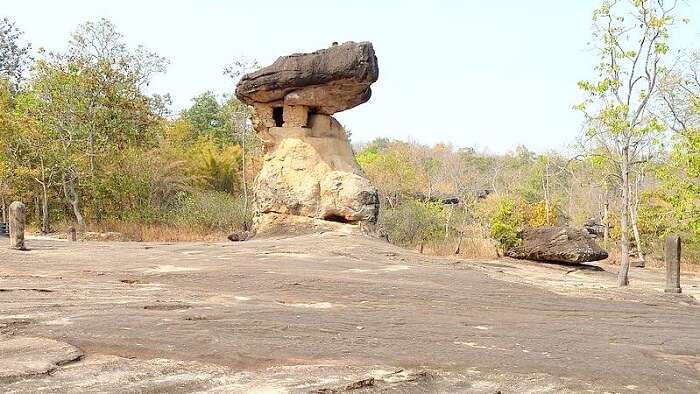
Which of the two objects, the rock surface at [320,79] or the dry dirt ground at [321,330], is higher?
the rock surface at [320,79]

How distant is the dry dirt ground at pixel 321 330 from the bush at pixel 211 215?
11453 mm

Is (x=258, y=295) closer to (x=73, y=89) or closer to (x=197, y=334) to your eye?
(x=197, y=334)

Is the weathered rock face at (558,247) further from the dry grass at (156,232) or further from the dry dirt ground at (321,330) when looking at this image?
the dry grass at (156,232)

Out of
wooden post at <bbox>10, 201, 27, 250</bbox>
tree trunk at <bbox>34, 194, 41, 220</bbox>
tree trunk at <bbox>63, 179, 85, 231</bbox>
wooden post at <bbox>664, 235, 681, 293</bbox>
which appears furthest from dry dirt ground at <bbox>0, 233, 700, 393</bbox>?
tree trunk at <bbox>34, 194, 41, 220</bbox>

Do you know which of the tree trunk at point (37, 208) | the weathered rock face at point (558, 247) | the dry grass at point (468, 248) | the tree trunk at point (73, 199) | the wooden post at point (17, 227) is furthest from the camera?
the tree trunk at point (37, 208)

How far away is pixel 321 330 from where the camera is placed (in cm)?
611

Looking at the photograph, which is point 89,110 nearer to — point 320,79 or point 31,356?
point 320,79

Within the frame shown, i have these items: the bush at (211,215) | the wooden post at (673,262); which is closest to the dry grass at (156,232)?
the bush at (211,215)

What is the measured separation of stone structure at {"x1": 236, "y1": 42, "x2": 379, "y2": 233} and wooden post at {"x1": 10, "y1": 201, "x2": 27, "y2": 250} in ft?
17.2

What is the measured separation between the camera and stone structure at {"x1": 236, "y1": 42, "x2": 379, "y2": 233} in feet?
49.0

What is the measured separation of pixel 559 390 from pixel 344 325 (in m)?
2.25

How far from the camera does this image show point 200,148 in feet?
95.3

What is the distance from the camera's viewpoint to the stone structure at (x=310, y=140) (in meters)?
14.9

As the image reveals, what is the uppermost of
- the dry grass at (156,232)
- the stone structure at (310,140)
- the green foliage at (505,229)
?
the stone structure at (310,140)
